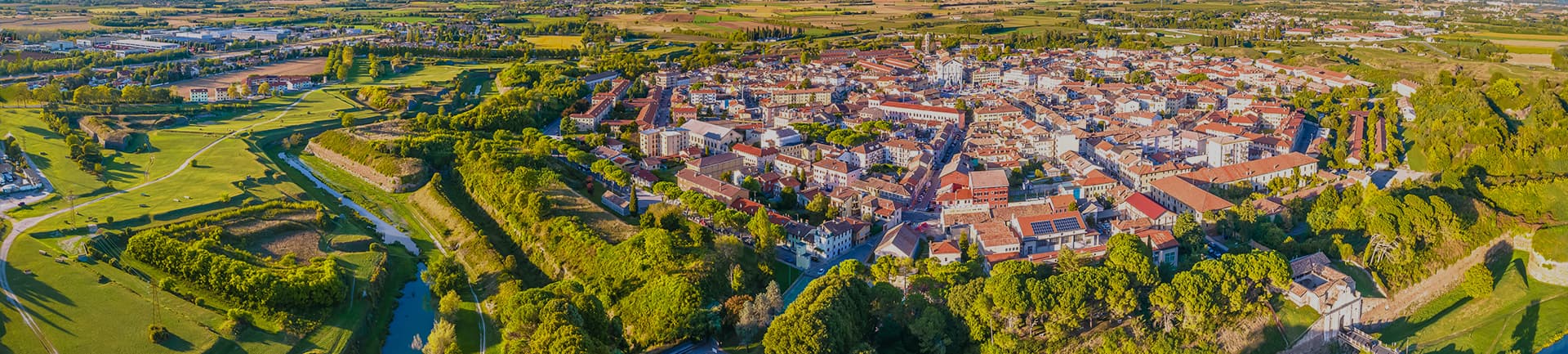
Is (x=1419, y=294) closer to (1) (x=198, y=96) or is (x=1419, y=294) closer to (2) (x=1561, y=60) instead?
(2) (x=1561, y=60)

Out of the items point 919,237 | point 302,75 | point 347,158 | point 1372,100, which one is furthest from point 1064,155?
point 302,75

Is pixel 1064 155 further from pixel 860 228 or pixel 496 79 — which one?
pixel 496 79

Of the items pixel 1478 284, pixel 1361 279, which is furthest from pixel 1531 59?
pixel 1361 279

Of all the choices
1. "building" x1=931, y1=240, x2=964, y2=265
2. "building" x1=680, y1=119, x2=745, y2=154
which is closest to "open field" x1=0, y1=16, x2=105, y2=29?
"building" x1=680, y1=119, x2=745, y2=154

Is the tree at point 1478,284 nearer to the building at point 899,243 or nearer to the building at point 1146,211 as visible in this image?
the building at point 1146,211

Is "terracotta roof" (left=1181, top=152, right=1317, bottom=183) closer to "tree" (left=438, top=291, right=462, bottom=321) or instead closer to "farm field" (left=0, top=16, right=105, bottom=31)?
"tree" (left=438, top=291, right=462, bottom=321)
